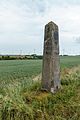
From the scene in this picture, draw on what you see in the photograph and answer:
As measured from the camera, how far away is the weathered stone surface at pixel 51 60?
7.59 meters

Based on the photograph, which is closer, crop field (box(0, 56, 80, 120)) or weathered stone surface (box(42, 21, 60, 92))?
crop field (box(0, 56, 80, 120))

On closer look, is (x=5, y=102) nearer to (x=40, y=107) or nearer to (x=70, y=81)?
(x=40, y=107)

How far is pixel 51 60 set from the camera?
760 centimetres

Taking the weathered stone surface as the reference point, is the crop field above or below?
below

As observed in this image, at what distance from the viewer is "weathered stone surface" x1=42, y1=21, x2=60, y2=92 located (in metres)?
7.59

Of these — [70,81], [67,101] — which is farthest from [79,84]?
[67,101]

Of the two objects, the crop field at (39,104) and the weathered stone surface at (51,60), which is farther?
the weathered stone surface at (51,60)

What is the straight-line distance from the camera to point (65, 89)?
Result: 7590mm

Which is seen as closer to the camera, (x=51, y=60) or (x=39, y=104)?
(x=39, y=104)

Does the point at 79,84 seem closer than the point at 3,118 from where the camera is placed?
No

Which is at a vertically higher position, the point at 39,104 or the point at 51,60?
the point at 51,60

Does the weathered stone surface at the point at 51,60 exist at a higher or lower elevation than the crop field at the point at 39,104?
higher

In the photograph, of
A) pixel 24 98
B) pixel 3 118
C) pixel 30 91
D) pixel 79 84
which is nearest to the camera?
pixel 3 118

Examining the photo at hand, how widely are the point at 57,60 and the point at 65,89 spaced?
72 centimetres
